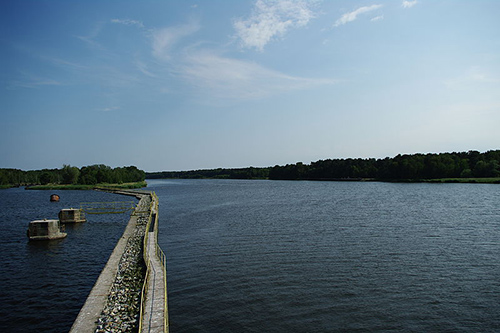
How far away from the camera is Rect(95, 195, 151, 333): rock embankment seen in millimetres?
13367

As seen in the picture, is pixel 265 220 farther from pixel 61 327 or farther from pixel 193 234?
pixel 61 327

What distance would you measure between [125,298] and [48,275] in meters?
10.9

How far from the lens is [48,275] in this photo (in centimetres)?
2302

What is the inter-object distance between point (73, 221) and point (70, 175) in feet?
473

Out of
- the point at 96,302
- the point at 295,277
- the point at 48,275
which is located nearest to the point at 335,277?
the point at 295,277

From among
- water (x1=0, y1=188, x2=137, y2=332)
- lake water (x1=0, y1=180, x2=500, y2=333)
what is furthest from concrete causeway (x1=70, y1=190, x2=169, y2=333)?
water (x1=0, y1=188, x2=137, y2=332)

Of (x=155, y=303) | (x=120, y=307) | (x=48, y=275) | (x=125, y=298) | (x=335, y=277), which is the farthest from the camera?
(x=48, y=275)

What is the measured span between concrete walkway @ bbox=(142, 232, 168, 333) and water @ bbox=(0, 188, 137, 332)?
3.92m

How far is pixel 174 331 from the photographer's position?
560 inches

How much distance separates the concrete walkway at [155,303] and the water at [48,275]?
3.92m

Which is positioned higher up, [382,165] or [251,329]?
[382,165]

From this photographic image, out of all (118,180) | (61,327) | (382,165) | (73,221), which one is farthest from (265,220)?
(382,165)

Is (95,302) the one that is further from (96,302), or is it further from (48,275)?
(48,275)

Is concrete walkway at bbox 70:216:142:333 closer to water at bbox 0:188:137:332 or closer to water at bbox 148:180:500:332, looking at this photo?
water at bbox 0:188:137:332
